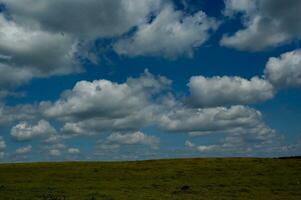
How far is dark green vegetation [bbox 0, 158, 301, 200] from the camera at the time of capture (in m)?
36.8

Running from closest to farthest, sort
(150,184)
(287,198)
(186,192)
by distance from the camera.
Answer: (287,198) < (186,192) < (150,184)

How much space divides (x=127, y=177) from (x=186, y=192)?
17743 mm

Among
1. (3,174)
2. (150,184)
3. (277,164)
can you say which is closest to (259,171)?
(277,164)

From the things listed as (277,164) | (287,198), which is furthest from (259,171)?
(287,198)

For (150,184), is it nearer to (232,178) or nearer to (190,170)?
(232,178)

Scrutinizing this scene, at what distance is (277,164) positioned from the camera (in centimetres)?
6109

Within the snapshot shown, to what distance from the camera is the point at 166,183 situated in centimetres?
4756

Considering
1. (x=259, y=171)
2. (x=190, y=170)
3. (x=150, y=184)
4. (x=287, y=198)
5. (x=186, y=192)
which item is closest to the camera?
(x=287, y=198)

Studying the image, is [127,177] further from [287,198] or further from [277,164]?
[287,198]

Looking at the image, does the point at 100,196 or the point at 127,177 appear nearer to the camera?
the point at 100,196

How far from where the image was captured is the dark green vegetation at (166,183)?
36844 millimetres

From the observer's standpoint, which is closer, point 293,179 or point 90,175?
point 293,179

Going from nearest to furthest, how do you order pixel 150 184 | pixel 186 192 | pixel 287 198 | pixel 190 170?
pixel 287 198, pixel 186 192, pixel 150 184, pixel 190 170

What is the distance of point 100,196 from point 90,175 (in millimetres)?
22666
